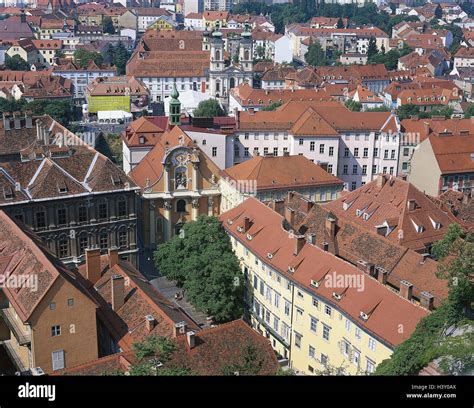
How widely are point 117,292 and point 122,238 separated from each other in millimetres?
18365

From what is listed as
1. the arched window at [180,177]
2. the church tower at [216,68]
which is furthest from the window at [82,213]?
the church tower at [216,68]

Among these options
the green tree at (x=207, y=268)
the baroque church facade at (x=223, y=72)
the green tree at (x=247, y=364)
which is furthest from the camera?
the baroque church facade at (x=223, y=72)

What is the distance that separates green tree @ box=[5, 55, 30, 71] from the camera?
152250 millimetres

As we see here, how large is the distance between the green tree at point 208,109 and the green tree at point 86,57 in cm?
5286

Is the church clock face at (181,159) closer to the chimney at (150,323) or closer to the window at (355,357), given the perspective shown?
the chimney at (150,323)

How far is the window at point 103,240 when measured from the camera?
2202 inches

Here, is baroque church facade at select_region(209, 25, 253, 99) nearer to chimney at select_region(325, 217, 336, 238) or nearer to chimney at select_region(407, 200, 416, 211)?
chimney at select_region(407, 200, 416, 211)

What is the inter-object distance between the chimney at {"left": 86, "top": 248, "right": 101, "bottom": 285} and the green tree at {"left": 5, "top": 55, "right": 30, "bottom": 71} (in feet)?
398

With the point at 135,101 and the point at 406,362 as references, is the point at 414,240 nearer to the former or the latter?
the point at 406,362

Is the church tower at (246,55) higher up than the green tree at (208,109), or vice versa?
the church tower at (246,55)

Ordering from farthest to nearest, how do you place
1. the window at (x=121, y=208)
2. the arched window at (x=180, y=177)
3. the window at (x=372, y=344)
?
the arched window at (x=180, y=177) → the window at (x=121, y=208) → the window at (x=372, y=344)

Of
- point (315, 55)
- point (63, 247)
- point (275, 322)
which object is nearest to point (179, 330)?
point (275, 322)

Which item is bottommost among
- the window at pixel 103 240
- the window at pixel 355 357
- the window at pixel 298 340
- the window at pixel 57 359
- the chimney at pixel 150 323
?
the window at pixel 298 340

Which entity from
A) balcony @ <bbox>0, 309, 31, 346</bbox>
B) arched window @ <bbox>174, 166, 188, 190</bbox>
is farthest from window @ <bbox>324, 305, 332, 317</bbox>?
arched window @ <bbox>174, 166, 188, 190</bbox>
